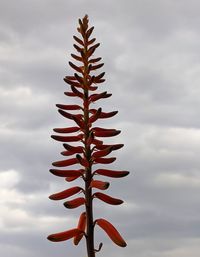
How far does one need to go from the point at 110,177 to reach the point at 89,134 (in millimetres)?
991

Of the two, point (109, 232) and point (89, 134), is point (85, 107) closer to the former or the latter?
point (89, 134)

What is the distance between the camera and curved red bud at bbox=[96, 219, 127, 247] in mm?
9547

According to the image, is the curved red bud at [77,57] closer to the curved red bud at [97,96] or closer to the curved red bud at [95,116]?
the curved red bud at [97,96]

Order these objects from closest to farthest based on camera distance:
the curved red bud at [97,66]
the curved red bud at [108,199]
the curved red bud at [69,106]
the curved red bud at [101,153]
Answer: the curved red bud at [101,153]
the curved red bud at [108,199]
the curved red bud at [69,106]
the curved red bud at [97,66]

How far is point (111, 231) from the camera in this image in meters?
9.66

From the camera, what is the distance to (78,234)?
9383mm

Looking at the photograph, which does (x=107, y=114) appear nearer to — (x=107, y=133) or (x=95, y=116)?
(x=107, y=133)

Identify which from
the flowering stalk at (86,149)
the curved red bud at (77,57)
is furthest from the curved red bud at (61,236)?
the curved red bud at (77,57)

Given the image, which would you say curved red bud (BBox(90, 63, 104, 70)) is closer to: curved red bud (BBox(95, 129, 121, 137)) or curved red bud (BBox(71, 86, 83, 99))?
curved red bud (BBox(71, 86, 83, 99))

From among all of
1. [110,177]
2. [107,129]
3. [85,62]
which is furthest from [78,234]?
[85,62]

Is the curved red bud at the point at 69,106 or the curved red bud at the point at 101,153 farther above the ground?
the curved red bud at the point at 69,106

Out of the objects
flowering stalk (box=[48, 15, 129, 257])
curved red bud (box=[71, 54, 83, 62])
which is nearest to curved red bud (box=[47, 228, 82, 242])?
flowering stalk (box=[48, 15, 129, 257])

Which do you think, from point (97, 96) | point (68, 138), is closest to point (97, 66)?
Result: point (97, 96)

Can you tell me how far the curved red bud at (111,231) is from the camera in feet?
31.3
